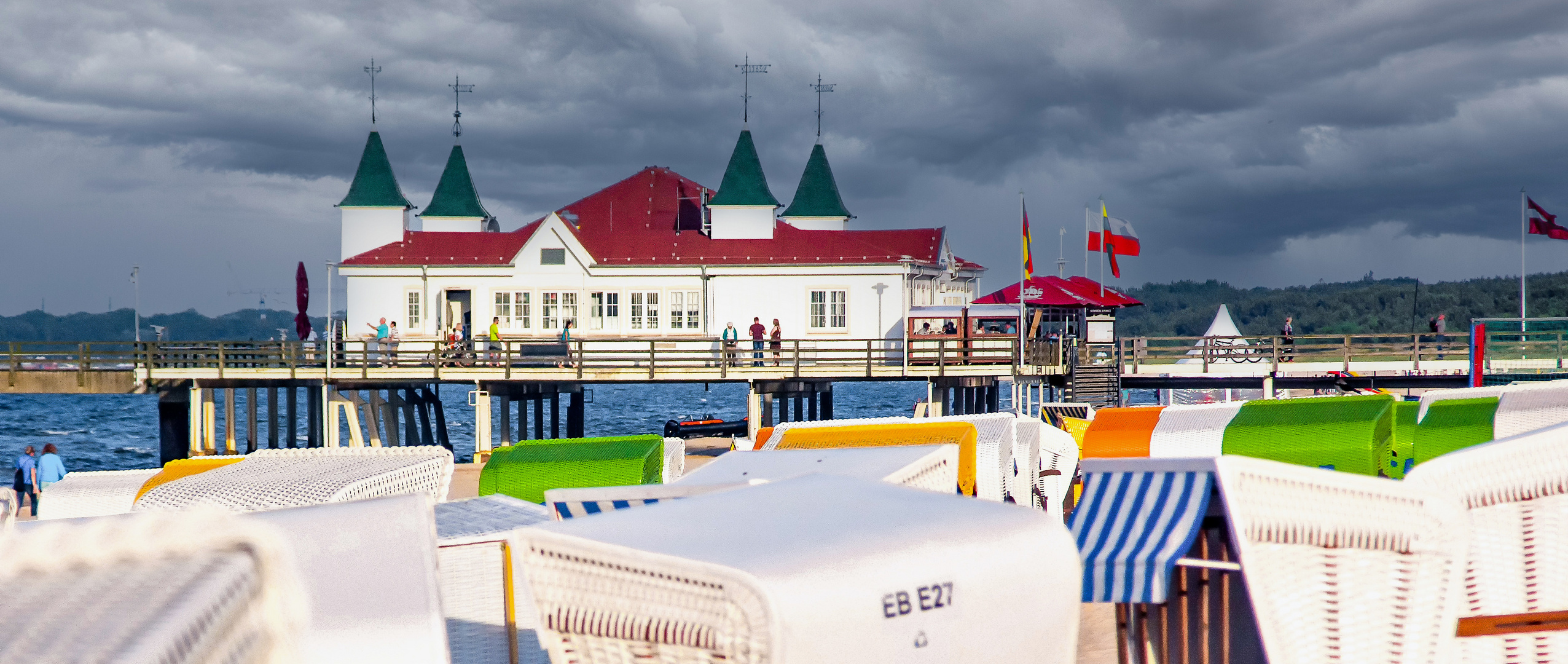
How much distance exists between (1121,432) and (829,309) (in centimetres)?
1972

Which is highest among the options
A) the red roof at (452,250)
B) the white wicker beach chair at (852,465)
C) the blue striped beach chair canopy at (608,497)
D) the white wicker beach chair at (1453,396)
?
the red roof at (452,250)

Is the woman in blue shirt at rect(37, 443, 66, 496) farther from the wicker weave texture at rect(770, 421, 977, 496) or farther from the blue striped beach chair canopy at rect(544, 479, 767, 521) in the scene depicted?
the blue striped beach chair canopy at rect(544, 479, 767, 521)

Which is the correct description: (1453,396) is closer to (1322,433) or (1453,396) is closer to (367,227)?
(1322,433)

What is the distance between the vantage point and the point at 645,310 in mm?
32062

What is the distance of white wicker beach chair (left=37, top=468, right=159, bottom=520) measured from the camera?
7887 millimetres

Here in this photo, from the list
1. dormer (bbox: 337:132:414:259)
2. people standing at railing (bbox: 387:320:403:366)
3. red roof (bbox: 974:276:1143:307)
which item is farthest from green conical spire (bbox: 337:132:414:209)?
red roof (bbox: 974:276:1143:307)

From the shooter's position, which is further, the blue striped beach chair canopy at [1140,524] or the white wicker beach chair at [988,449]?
the white wicker beach chair at [988,449]

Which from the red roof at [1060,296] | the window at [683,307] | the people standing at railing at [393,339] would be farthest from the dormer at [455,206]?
the red roof at [1060,296]

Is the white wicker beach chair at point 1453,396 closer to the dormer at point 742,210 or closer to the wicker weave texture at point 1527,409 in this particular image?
the wicker weave texture at point 1527,409

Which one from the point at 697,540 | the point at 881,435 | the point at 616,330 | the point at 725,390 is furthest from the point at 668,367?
the point at 725,390

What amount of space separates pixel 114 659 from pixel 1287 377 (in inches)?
1354

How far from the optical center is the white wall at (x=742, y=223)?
112 feet

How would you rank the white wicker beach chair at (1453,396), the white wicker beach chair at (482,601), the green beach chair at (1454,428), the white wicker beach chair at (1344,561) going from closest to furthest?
the white wicker beach chair at (1344,561) → the white wicker beach chair at (482,601) → the green beach chair at (1454,428) → the white wicker beach chair at (1453,396)

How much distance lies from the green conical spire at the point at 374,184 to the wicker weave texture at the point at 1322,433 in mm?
29580
